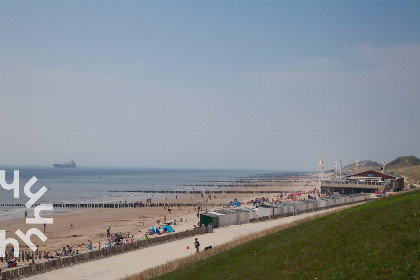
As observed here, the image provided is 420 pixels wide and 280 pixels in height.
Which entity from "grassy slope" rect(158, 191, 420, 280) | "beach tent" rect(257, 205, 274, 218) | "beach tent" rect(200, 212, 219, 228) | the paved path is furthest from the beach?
"grassy slope" rect(158, 191, 420, 280)

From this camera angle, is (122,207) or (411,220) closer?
(411,220)

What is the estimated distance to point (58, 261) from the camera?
27359 mm

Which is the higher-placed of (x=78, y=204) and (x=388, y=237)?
(x=388, y=237)

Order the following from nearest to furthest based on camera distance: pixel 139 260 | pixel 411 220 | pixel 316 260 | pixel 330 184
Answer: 1. pixel 316 260
2. pixel 411 220
3. pixel 139 260
4. pixel 330 184

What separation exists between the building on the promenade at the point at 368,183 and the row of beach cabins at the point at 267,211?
14.3 meters

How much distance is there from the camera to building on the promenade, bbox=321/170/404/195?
249ft

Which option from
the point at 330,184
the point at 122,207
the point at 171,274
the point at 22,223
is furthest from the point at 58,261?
the point at 330,184

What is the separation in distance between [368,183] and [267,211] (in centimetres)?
3774

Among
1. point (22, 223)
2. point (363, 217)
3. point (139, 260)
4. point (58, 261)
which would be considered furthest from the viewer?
point (22, 223)

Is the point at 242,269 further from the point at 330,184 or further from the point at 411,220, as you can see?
the point at 330,184

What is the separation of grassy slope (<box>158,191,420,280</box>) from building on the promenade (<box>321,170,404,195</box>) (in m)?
57.9

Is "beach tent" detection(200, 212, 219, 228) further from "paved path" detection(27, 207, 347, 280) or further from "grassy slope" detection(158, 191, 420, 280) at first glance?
"grassy slope" detection(158, 191, 420, 280)

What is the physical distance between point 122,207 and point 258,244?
209 ft

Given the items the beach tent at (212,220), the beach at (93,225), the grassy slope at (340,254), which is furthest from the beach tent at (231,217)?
the grassy slope at (340,254)
